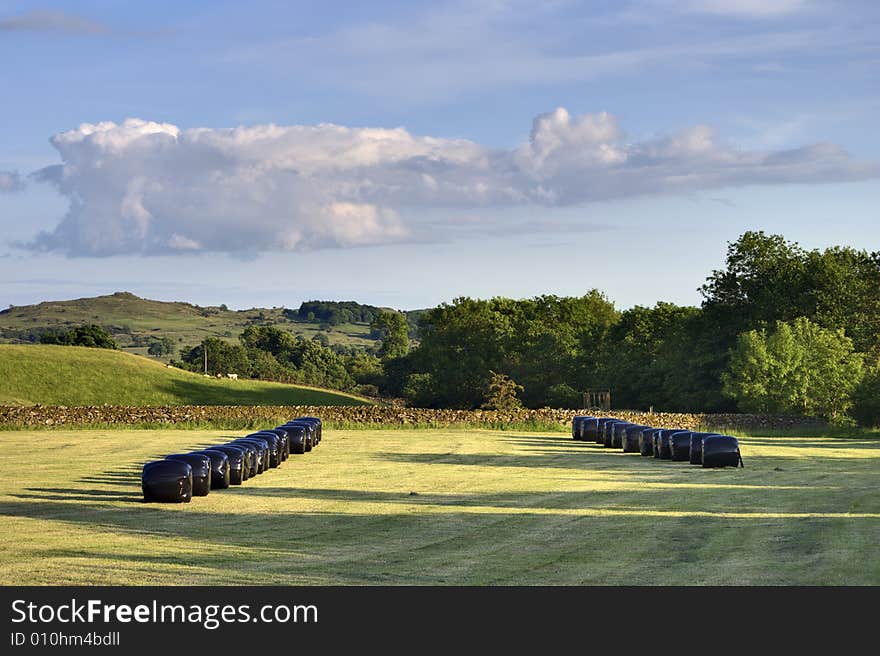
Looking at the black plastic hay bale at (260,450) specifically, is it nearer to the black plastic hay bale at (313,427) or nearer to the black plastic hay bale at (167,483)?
the black plastic hay bale at (167,483)

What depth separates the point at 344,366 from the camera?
584 ft

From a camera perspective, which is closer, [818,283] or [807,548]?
[807,548]

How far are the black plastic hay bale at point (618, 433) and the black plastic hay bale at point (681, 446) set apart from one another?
8.16 m

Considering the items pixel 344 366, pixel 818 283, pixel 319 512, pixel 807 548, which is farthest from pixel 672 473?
pixel 344 366

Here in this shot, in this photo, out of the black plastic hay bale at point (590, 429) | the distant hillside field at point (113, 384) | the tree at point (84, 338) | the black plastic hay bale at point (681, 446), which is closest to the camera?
the black plastic hay bale at point (681, 446)

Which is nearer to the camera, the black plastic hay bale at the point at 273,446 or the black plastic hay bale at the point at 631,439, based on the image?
the black plastic hay bale at the point at 273,446

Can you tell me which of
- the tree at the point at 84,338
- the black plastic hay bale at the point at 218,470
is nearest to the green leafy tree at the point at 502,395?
the tree at the point at 84,338

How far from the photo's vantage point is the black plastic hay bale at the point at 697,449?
4650cm

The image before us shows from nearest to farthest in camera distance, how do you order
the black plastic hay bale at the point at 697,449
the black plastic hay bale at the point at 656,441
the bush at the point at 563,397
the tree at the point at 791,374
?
the black plastic hay bale at the point at 697,449 < the black plastic hay bale at the point at 656,441 < the tree at the point at 791,374 < the bush at the point at 563,397

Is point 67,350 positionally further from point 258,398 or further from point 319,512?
point 319,512

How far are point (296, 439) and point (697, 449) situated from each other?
16338 mm
